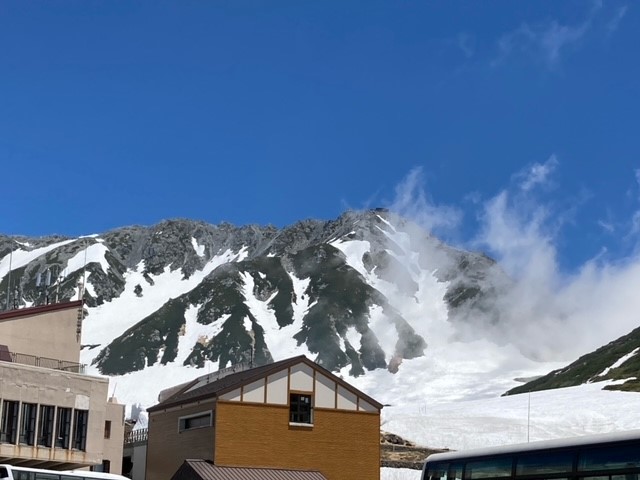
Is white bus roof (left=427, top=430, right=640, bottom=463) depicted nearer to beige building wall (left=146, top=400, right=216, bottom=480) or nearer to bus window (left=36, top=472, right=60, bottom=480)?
bus window (left=36, top=472, right=60, bottom=480)

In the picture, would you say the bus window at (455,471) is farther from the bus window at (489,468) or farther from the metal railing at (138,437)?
the metal railing at (138,437)

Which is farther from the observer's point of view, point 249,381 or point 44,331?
point 44,331

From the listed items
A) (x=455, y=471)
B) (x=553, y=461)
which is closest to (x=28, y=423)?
(x=455, y=471)

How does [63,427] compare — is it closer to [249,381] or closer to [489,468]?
[249,381]

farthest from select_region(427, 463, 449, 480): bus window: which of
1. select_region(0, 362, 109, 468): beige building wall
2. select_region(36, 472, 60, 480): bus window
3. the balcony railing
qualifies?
the balcony railing

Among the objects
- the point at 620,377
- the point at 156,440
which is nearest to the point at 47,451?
the point at 156,440

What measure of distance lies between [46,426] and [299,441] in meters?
14.2

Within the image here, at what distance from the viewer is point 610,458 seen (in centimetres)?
2270

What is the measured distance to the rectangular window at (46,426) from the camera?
4588 cm

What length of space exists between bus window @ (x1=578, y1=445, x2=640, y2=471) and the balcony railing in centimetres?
3335

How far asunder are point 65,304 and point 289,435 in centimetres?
1557

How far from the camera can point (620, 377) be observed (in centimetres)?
13400

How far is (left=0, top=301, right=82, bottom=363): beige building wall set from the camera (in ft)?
167

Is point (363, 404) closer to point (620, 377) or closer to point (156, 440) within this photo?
point (156, 440)
